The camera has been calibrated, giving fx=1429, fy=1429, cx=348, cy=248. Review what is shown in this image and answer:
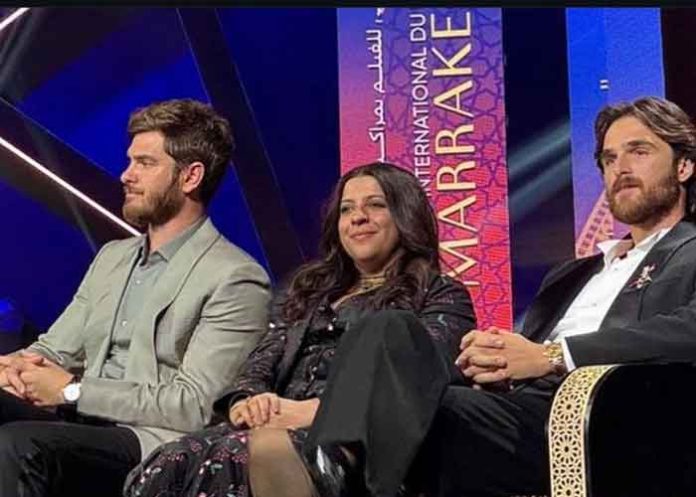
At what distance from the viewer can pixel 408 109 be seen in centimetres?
358

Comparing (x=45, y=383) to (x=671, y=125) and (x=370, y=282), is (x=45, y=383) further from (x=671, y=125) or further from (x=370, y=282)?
(x=671, y=125)

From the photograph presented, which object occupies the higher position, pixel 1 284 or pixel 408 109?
pixel 408 109

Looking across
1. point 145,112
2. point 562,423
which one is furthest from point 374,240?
point 562,423

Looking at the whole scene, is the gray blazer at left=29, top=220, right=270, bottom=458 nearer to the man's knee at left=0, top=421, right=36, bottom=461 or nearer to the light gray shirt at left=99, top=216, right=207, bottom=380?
the light gray shirt at left=99, top=216, right=207, bottom=380

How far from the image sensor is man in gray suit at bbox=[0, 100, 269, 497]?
282 cm

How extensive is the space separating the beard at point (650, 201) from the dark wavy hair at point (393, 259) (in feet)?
1.37

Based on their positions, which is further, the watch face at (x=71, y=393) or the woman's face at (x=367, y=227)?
the woman's face at (x=367, y=227)

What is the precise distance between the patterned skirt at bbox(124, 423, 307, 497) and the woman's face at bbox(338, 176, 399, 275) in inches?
25.6

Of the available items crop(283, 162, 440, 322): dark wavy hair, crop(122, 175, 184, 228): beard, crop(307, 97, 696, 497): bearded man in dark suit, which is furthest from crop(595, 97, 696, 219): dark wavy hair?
crop(122, 175, 184, 228): beard

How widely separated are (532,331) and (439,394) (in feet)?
2.31

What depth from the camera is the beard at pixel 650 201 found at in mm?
2986

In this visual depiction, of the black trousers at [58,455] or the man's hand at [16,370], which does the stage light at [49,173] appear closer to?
the man's hand at [16,370]

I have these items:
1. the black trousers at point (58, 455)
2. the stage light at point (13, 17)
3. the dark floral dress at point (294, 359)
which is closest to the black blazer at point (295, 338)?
the dark floral dress at point (294, 359)

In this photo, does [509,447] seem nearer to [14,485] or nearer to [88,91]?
[14,485]
